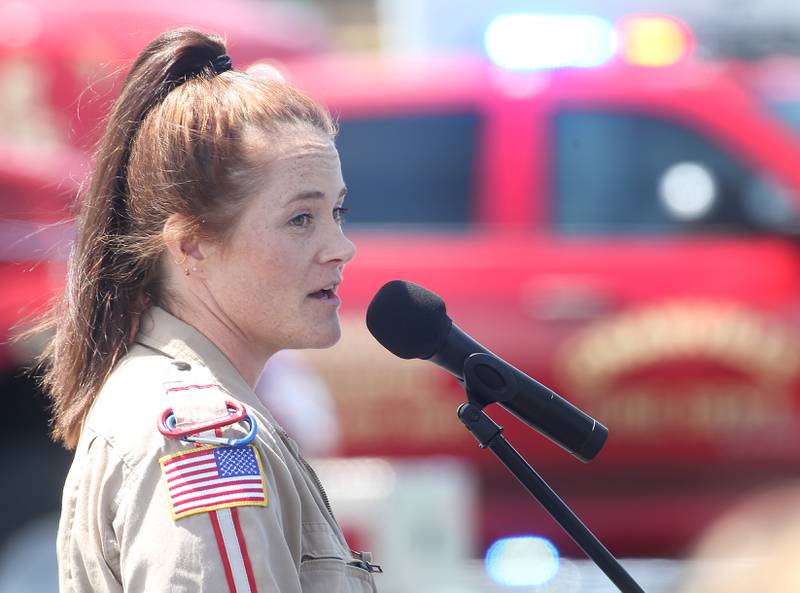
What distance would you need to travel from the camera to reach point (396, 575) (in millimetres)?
4254

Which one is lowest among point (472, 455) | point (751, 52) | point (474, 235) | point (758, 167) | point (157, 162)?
point (157, 162)

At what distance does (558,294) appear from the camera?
16.4 ft

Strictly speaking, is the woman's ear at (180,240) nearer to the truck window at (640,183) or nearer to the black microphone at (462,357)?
the black microphone at (462,357)

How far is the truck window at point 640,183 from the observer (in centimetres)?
506

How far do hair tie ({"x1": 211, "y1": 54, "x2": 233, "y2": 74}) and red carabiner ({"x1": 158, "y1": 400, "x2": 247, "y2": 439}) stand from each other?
0.51 meters

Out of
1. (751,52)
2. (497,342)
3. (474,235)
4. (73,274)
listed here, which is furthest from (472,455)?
(751,52)

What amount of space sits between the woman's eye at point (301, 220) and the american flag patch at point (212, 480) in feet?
1.16

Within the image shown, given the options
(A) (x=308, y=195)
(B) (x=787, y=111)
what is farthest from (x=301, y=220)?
(B) (x=787, y=111)

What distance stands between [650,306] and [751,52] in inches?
146

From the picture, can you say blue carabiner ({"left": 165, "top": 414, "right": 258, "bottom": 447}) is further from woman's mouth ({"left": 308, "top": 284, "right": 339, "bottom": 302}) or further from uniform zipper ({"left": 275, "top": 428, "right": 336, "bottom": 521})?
woman's mouth ({"left": 308, "top": 284, "right": 339, "bottom": 302})

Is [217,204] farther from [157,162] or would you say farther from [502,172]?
[502,172]

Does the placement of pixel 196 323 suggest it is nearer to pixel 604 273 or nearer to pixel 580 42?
pixel 604 273

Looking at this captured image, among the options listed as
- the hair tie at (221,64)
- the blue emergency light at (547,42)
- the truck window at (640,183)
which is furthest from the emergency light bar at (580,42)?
the hair tie at (221,64)

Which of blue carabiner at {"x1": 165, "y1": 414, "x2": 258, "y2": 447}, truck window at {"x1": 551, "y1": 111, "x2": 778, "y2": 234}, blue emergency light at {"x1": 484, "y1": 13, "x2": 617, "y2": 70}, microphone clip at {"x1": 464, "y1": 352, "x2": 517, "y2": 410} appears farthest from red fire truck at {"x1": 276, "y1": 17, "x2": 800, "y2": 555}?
blue carabiner at {"x1": 165, "y1": 414, "x2": 258, "y2": 447}
